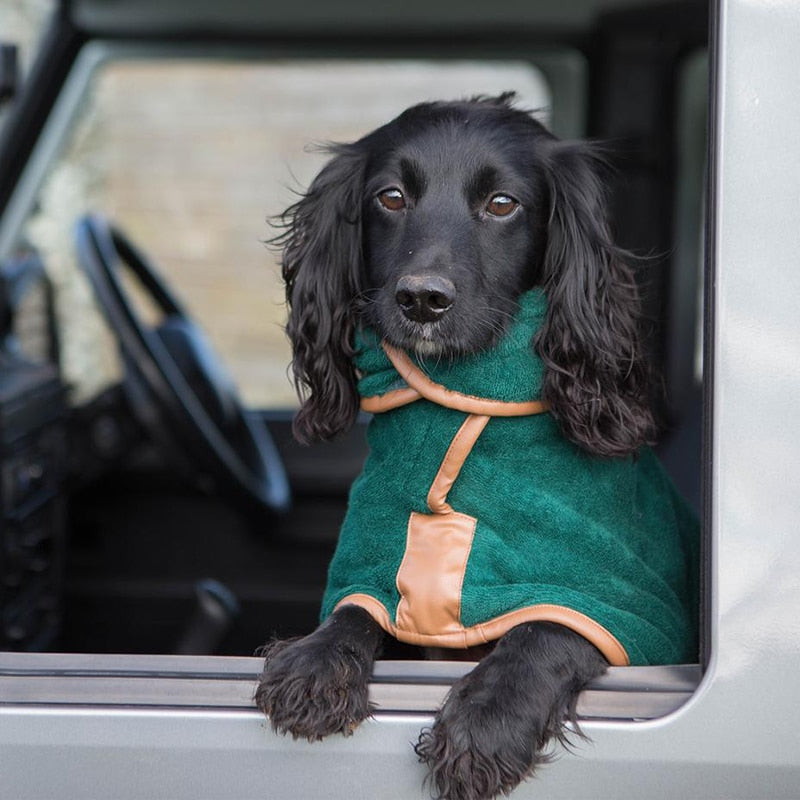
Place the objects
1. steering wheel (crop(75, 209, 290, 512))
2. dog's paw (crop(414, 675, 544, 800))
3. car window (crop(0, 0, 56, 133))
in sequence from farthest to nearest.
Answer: car window (crop(0, 0, 56, 133)) → steering wheel (crop(75, 209, 290, 512)) → dog's paw (crop(414, 675, 544, 800))

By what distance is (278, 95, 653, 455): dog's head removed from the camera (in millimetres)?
1468

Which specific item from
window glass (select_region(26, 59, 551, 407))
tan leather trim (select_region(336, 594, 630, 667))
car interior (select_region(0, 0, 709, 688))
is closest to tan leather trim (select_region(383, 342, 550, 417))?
tan leather trim (select_region(336, 594, 630, 667))

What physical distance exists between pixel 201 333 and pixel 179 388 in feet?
2.00

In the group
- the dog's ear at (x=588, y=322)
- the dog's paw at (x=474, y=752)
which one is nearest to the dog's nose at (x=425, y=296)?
the dog's ear at (x=588, y=322)

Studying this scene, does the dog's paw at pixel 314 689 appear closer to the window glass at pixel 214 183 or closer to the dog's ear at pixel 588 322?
the dog's ear at pixel 588 322

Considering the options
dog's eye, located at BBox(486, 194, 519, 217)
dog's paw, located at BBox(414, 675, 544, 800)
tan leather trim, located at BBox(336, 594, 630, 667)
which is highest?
dog's eye, located at BBox(486, 194, 519, 217)

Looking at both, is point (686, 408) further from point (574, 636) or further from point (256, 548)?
point (574, 636)

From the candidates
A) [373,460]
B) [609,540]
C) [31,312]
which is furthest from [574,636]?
[31,312]

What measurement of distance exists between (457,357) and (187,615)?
153 centimetres

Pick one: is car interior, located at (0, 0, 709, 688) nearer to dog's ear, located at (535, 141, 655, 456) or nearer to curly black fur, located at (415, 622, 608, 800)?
dog's ear, located at (535, 141, 655, 456)

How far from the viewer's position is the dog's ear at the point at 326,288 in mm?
1594

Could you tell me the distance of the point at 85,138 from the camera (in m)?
4.59

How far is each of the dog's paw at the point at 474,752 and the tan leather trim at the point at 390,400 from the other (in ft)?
1.27

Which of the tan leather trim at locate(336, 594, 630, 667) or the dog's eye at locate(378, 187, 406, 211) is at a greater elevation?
the dog's eye at locate(378, 187, 406, 211)
